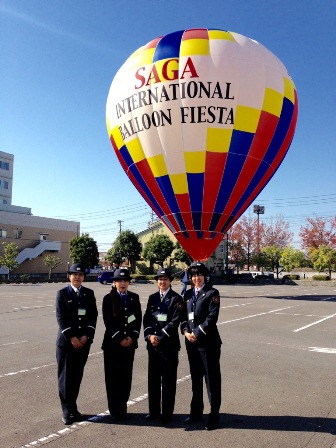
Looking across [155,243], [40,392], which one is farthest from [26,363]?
[155,243]

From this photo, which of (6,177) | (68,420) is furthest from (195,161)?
(6,177)

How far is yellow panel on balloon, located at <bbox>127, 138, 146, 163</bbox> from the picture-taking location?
1529 centimetres

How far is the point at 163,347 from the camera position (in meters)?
5.16

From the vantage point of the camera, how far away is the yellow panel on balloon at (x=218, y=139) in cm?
1400

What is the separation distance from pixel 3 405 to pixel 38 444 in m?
1.50

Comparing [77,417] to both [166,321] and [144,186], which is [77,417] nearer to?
[166,321]

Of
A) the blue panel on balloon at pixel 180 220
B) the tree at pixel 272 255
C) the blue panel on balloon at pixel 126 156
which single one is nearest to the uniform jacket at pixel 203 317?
the blue panel on balloon at pixel 180 220

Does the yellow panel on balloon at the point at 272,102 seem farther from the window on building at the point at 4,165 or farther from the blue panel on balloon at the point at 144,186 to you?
the window on building at the point at 4,165

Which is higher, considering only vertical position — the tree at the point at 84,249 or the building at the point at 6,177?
the building at the point at 6,177

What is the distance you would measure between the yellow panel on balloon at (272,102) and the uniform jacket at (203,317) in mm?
11095

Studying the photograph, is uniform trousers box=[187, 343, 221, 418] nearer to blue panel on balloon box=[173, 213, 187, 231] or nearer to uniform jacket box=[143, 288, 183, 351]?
uniform jacket box=[143, 288, 183, 351]

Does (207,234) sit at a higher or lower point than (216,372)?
higher

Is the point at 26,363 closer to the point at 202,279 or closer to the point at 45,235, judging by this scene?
the point at 202,279

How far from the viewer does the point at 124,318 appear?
5.30 metres
